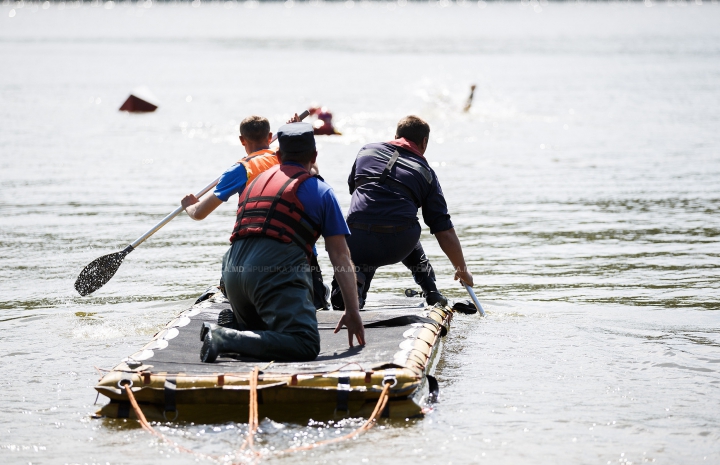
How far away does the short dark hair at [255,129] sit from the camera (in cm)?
814

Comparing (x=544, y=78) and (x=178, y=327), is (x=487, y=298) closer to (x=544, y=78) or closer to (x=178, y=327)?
(x=178, y=327)

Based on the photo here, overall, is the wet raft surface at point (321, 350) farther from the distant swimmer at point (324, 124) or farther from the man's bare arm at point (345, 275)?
the distant swimmer at point (324, 124)

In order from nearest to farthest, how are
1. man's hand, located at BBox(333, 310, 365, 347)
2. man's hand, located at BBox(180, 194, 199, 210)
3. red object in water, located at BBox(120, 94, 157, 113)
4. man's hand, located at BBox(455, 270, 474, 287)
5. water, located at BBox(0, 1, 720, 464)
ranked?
1. water, located at BBox(0, 1, 720, 464)
2. man's hand, located at BBox(333, 310, 365, 347)
3. man's hand, located at BBox(180, 194, 199, 210)
4. man's hand, located at BBox(455, 270, 474, 287)
5. red object in water, located at BBox(120, 94, 157, 113)

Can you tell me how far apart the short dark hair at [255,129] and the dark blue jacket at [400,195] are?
0.90 metres

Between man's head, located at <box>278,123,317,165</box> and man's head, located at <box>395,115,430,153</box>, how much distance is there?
5.72ft

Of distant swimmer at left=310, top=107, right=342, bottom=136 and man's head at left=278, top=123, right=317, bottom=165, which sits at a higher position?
man's head at left=278, top=123, right=317, bottom=165

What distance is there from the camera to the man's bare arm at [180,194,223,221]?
25.4 ft

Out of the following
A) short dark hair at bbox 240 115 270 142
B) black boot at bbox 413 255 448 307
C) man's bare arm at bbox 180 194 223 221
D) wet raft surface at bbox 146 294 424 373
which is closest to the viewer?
wet raft surface at bbox 146 294 424 373

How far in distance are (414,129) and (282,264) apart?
7.75 feet

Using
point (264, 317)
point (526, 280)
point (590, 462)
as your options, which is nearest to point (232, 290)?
point (264, 317)

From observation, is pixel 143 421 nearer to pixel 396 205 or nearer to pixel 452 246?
pixel 396 205

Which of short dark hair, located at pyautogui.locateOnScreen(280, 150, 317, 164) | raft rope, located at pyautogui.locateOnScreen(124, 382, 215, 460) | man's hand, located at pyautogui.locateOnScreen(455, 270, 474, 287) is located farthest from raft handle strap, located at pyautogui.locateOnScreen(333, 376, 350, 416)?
man's hand, located at pyautogui.locateOnScreen(455, 270, 474, 287)

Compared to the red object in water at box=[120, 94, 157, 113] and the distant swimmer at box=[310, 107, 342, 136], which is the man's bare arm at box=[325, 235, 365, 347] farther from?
the red object in water at box=[120, 94, 157, 113]

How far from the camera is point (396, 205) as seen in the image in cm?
834
